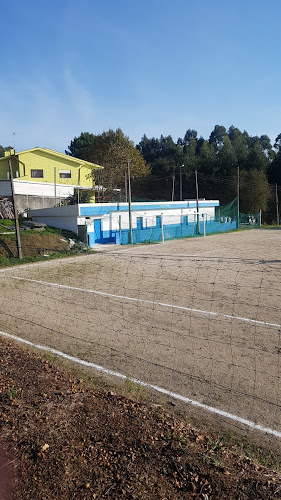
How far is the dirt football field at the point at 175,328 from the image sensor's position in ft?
16.0

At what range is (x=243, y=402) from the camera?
4.62 meters

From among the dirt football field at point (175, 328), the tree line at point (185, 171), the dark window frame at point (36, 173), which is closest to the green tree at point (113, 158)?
the tree line at point (185, 171)

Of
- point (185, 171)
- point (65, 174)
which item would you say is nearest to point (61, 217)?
point (65, 174)

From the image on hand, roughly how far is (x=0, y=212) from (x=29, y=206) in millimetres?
5911

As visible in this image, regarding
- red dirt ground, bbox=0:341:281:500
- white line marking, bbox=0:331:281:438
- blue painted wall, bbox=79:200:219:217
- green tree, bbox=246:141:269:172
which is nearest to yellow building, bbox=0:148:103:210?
blue painted wall, bbox=79:200:219:217

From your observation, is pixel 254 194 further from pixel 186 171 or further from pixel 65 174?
pixel 65 174

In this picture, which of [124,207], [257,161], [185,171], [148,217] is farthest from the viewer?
[185,171]

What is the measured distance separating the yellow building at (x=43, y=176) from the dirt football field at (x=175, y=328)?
19.6 meters

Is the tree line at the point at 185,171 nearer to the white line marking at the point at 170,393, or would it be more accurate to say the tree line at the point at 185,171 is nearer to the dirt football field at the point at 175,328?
the dirt football field at the point at 175,328

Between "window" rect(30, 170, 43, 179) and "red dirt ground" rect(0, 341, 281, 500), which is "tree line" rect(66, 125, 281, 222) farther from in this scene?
"red dirt ground" rect(0, 341, 281, 500)

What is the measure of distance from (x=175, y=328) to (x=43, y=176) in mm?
32352

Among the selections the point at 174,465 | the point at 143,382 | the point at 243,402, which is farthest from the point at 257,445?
the point at 143,382

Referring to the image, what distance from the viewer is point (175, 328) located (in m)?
7.48

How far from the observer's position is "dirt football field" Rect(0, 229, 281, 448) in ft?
16.0
